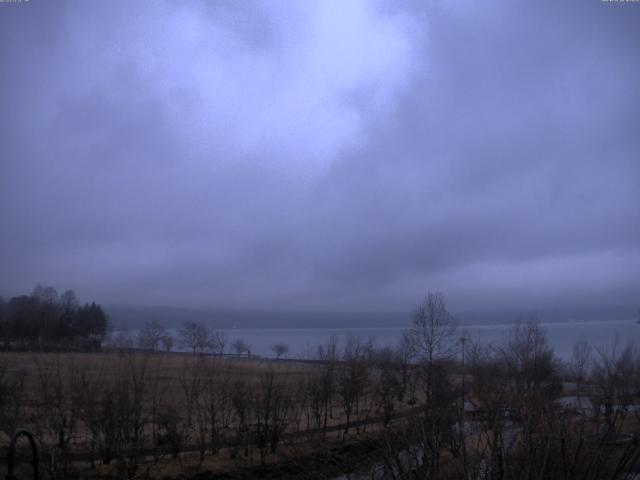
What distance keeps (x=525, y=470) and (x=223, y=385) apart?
30063 mm

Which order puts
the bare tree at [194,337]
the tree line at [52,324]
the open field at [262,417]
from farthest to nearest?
the bare tree at [194,337] → the tree line at [52,324] → the open field at [262,417]

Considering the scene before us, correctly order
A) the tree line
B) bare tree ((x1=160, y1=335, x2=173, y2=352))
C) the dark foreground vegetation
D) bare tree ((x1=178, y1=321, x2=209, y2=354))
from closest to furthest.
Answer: the dark foreground vegetation, the tree line, bare tree ((x1=160, y1=335, x2=173, y2=352)), bare tree ((x1=178, y1=321, x2=209, y2=354))

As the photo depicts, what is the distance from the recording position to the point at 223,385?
123 ft

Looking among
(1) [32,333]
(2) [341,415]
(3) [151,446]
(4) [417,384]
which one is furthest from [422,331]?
(1) [32,333]

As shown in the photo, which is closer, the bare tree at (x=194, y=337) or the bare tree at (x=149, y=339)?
the bare tree at (x=149, y=339)

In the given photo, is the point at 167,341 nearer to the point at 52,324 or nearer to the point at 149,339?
the point at 52,324

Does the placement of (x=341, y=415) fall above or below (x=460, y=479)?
below

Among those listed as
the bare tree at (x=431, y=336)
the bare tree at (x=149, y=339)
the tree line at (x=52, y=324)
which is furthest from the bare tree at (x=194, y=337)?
the bare tree at (x=431, y=336)

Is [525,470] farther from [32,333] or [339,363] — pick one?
[32,333]

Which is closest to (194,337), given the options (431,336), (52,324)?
(52,324)

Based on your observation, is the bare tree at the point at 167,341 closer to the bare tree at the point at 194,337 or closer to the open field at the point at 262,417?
the bare tree at the point at 194,337

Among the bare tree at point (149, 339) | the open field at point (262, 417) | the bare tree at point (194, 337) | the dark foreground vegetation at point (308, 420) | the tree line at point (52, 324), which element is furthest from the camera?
the bare tree at point (194, 337)

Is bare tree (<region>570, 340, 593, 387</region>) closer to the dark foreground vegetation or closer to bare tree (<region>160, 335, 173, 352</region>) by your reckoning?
the dark foreground vegetation

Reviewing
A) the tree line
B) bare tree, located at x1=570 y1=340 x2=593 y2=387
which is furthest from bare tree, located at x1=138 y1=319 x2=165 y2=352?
bare tree, located at x1=570 y1=340 x2=593 y2=387
